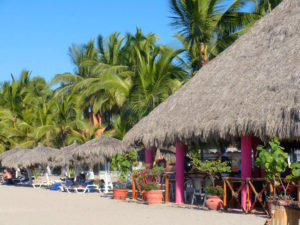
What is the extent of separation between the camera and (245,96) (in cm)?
1034

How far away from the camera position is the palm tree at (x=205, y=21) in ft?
58.4

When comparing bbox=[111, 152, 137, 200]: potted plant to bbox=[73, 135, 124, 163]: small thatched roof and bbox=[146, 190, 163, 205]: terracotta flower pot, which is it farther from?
bbox=[146, 190, 163, 205]: terracotta flower pot

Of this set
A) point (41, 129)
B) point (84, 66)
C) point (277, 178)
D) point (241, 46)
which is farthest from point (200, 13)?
point (84, 66)

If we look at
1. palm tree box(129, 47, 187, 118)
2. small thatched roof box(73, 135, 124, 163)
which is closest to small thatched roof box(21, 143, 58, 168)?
small thatched roof box(73, 135, 124, 163)

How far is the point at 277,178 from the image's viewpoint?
30.5 ft

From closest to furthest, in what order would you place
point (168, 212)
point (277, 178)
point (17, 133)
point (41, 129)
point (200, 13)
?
point (277, 178) < point (168, 212) < point (200, 13) < point (41, 129) < point (17, 133)

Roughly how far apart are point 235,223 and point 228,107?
9.89 feet

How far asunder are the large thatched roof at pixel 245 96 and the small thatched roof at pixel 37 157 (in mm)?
9156

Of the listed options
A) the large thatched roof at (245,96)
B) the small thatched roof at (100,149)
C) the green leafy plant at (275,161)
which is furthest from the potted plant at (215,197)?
the small thatched roof at (100,149)

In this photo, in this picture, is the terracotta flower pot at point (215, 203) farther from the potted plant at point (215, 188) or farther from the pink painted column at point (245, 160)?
the pink painted column at point (245, 160)

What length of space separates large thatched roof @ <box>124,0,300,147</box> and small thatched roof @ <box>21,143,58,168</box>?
9.16m

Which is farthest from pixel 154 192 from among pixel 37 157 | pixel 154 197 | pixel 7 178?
pixel 7 178

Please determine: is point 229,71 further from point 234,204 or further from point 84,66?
point 84,66

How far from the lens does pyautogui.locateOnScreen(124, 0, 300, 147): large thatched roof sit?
9336mm
